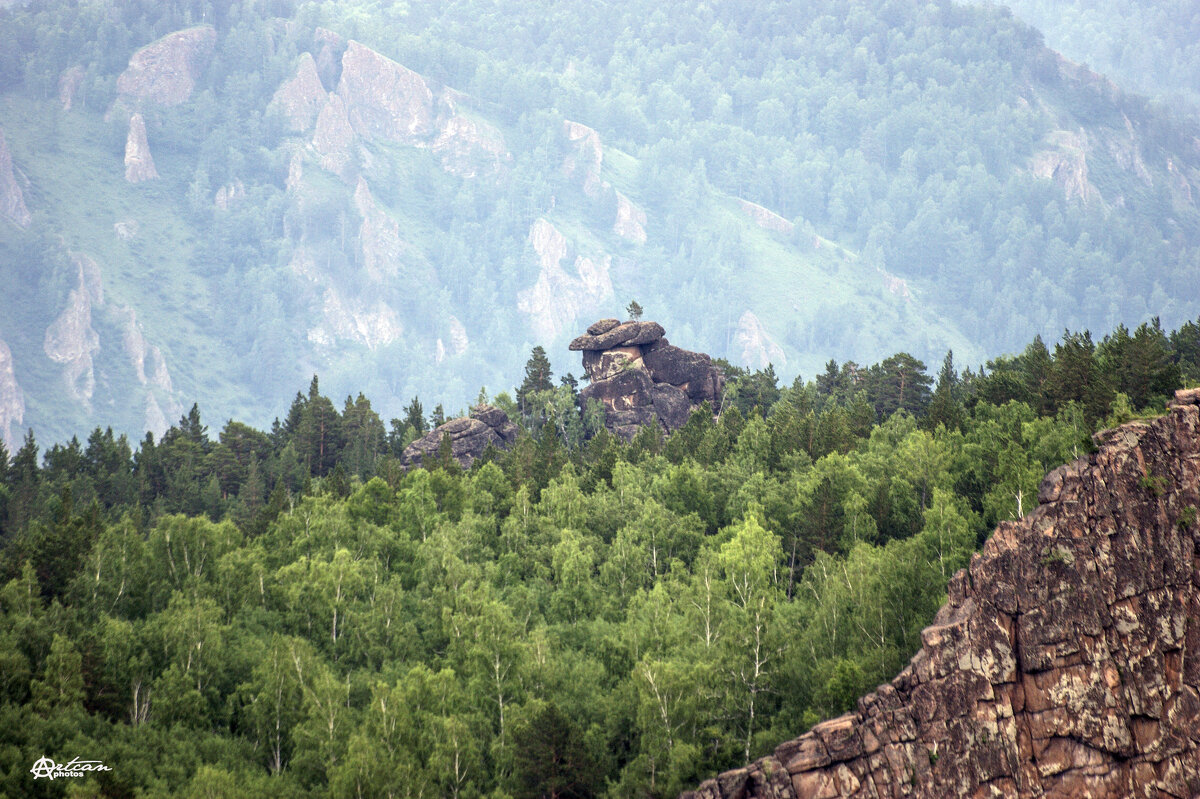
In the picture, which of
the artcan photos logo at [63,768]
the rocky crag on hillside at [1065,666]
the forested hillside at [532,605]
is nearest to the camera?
the rocky crag on hillside at [1065,666]

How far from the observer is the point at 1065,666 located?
53.5 meters

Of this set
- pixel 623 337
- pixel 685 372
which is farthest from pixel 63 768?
pixel 685 372

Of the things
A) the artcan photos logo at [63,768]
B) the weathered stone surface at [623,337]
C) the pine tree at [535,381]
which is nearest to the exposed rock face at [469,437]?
the pine tree at [535,381]

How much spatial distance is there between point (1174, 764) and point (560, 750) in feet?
96.0

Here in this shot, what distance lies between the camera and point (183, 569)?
9775 cm

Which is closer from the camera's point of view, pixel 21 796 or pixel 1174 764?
pixel 1174 764

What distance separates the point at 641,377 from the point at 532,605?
264 feet

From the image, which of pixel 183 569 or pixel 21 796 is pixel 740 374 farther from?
pixel 21 796

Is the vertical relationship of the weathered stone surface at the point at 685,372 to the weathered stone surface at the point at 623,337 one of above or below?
below

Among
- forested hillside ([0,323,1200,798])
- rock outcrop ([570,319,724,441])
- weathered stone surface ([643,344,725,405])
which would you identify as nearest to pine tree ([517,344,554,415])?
rock outcrop ([570,319,724,441])

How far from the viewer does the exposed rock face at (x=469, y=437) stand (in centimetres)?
14825

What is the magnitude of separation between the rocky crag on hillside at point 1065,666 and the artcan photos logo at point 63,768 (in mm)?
34882

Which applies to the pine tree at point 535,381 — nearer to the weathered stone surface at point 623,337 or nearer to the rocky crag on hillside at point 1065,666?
the weathered stone surface at point 623,337

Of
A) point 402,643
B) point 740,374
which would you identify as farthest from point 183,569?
point 740,374
